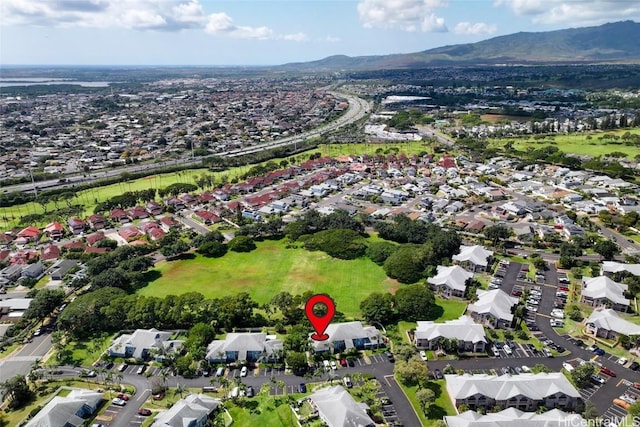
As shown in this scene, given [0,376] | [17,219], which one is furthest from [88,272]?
[17,219]

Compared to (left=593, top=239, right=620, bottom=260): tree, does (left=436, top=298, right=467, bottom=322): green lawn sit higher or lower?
lower

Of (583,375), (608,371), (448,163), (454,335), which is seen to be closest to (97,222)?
(454,335)

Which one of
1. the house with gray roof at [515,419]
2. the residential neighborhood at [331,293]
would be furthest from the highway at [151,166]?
the house with gray roof at [515,419]

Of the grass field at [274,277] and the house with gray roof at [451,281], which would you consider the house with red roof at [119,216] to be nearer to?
the grass field at [274,277]

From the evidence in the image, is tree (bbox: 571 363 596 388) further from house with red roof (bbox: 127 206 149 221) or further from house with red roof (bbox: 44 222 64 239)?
house with red roof (bbox: 44 222 64 239)

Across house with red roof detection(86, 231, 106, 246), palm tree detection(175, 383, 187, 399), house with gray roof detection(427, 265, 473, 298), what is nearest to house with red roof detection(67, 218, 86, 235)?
house with red roof detection(86, 231, 106, 246)
